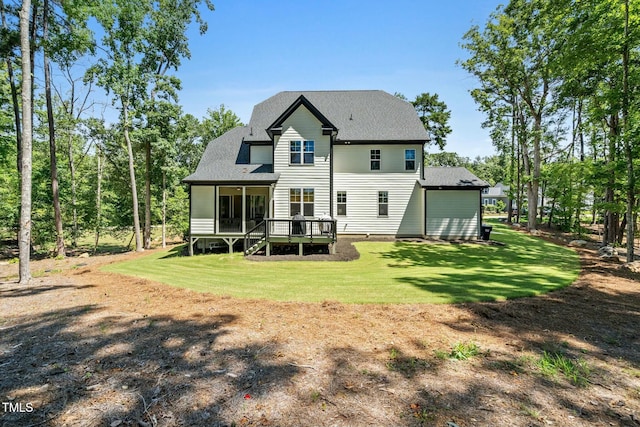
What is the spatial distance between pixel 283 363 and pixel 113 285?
7223 millimetres

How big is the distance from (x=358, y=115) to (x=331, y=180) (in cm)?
618

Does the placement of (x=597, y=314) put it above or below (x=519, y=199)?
below

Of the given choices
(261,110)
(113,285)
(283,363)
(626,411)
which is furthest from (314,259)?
(261,110)

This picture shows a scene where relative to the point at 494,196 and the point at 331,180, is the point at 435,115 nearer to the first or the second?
→ the point at 331,180

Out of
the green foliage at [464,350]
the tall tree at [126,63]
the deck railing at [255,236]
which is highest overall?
the tall tree at [126,63]

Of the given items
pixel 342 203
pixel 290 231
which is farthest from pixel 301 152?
pixel 290 231

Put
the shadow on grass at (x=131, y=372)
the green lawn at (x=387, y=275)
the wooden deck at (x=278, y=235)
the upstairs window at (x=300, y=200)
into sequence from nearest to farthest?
the shadow on grass at (x=131, y=372), the green lawn at (x=387, y=275), the wooden deck at (x=278, y=235), the upstairs window at (x=300, y=200)

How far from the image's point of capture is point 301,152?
17.0m

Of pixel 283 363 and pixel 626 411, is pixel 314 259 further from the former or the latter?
pixel 626 411

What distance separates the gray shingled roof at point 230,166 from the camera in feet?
50.3

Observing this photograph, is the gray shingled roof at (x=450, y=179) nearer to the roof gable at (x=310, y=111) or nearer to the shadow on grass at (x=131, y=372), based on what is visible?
the roof gable at (x=310, y=111)

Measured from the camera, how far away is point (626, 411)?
10.5ft

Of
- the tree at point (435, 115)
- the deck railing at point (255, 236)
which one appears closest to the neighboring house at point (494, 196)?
the tree at point (435, 115)

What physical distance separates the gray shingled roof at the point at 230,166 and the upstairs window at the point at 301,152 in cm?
154
